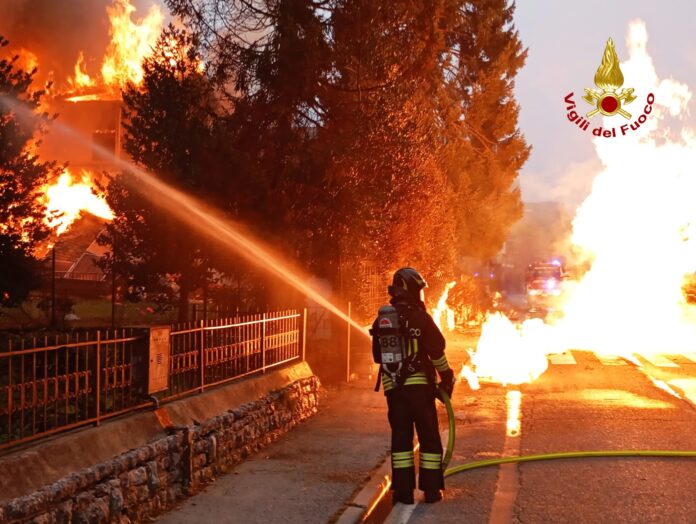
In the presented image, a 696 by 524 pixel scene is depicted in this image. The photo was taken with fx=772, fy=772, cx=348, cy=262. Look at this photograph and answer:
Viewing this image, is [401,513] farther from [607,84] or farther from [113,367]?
[607,84]

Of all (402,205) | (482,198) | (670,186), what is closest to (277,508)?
(402,205)

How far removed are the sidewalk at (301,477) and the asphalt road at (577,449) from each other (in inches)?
29.2

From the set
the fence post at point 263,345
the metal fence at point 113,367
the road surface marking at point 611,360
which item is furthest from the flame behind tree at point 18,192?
the road surface marking at point 611,360

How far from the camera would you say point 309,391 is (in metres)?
10.9

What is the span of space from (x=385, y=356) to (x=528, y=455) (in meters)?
2.53

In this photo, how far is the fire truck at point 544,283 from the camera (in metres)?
44.5

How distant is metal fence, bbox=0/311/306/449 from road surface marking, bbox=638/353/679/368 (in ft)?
32.4

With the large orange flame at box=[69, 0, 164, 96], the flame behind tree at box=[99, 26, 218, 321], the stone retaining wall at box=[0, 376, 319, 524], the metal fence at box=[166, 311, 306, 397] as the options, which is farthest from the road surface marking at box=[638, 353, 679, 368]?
the large orange flame at box=[69, 0, 164, 96]

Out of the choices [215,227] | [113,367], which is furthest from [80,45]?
[113,367]

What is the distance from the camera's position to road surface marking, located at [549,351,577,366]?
1773cm

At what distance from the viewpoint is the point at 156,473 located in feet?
20.1

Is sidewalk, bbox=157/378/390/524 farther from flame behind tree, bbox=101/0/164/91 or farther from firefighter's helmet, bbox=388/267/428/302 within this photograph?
flame behind tree, bbox=101/0/164/91

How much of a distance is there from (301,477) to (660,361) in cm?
1306

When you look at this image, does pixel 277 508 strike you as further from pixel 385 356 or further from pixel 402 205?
pixel 402 205
